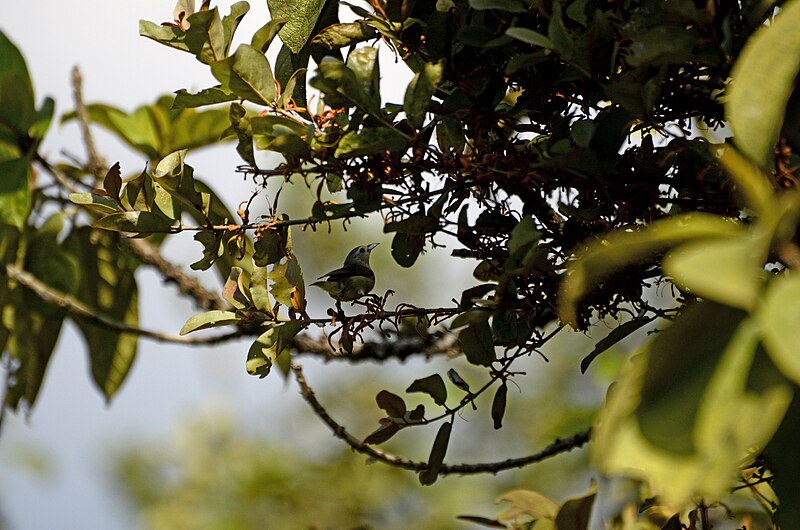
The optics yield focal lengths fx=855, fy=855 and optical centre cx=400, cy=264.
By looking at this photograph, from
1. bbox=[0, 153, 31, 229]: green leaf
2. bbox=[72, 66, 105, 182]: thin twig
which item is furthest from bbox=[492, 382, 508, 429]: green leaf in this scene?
bbox=[72, 66, 105, 182]: thin twig

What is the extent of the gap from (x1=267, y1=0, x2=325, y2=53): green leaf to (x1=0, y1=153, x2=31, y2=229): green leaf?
59cm

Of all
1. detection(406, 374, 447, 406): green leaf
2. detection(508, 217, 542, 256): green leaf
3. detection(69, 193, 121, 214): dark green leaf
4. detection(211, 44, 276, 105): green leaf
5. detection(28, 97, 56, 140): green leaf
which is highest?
detection(28, 97, 56, 140): green leaf

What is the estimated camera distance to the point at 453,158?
1.51 ft

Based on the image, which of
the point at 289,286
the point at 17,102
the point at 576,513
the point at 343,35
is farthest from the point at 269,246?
the point at 17,102

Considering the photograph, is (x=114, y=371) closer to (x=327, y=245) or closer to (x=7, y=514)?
(x=7, y=514)

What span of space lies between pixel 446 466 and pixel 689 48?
391mm

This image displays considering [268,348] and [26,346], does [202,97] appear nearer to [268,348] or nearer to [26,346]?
[268,348]

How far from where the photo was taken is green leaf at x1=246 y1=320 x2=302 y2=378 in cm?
49

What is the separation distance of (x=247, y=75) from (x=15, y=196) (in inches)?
24.9

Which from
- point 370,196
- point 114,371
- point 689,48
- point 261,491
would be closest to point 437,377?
point 370,196

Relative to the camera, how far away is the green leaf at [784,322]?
221 millimetres

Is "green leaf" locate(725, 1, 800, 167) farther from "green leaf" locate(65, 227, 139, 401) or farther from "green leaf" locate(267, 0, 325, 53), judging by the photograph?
"green leaf" locate(65, 227, 139, 401)

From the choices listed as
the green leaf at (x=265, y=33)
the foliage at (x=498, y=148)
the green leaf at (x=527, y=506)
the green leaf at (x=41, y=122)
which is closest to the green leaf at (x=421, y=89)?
the foliage at (x=498, y=148)

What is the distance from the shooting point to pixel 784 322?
229 millimetres
